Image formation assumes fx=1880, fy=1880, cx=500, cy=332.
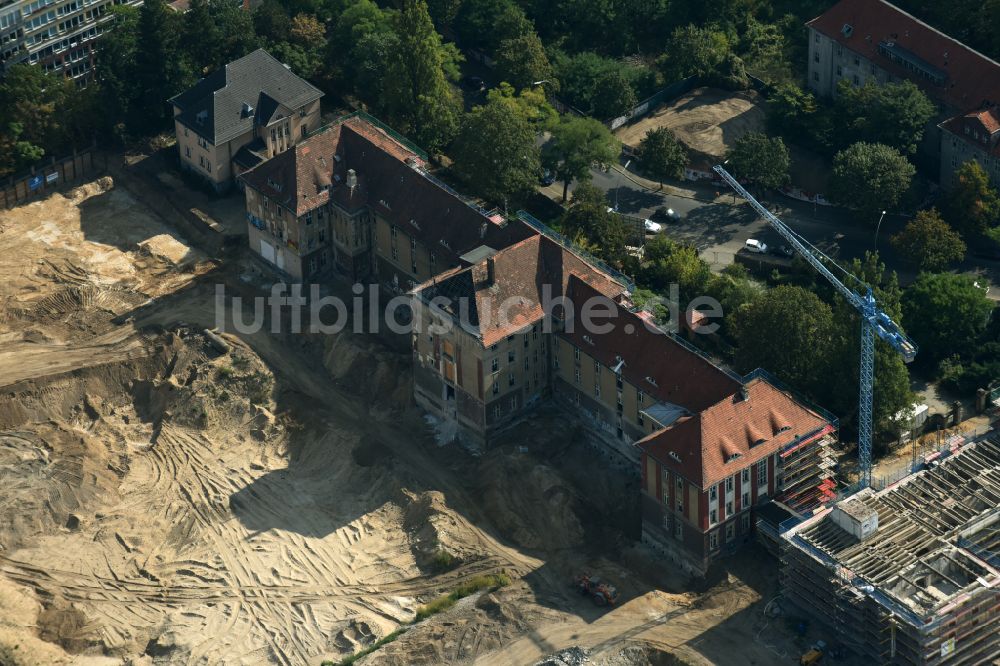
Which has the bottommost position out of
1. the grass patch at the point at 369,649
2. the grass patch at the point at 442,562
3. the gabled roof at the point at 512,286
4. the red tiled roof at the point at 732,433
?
the grass patch at the point at 369,649

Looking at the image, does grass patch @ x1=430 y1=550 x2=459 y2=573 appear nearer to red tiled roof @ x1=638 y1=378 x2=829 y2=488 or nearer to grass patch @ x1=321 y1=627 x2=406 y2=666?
grass patch @ x1=321 y1=627 x2=406 y2=666

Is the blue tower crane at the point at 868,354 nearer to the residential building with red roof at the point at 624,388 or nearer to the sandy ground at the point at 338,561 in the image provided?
the residential building with red roof at the point at 624,388

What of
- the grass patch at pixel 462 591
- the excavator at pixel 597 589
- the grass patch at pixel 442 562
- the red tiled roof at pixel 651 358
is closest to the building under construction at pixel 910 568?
the excavator at pixel 597 589

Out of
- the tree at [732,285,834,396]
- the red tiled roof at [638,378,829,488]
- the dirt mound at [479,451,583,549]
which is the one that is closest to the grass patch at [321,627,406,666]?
the dirt mound at [479,451,583,549]

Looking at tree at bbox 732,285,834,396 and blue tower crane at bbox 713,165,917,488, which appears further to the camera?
tree at bbox 732,285,834,396

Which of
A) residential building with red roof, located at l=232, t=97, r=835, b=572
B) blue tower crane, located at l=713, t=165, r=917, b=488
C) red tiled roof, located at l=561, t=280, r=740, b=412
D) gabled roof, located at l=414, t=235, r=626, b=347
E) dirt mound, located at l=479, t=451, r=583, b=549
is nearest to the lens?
residential building with red roof, located at l=232, t=97, r=835, b=572

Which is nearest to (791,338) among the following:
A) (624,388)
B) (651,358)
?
(651,358)
